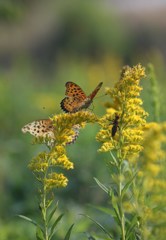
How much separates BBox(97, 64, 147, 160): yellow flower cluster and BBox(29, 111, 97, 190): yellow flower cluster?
4.1 inches

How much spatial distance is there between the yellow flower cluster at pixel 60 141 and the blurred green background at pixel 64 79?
0.94 feet

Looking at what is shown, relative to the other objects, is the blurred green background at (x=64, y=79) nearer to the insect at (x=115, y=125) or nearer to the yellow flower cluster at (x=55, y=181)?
the yellow flower cluster at (x=55, y=181)

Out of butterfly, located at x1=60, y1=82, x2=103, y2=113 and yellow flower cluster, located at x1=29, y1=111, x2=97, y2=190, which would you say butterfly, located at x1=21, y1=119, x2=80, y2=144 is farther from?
butterfly, located at x1=60, y1=82, x2=103, y2=113

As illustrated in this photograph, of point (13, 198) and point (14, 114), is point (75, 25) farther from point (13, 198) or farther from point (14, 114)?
point (13, 198)

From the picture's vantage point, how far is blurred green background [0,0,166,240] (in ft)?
25.6

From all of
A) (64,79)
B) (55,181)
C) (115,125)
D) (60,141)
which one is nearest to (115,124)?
(115,125)

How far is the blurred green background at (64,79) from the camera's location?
7809 millimetres

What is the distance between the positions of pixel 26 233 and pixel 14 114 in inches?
189

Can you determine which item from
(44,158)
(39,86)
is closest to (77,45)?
(39,86)

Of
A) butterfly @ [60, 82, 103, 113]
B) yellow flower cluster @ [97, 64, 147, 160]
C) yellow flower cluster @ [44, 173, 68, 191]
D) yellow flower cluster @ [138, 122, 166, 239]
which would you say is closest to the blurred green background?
yellow flower cluster @ [44, 173, 68, 191]

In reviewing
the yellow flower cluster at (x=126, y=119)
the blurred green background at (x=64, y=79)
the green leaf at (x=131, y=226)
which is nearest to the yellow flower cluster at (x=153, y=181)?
the green leaf at (x=131, y=226)

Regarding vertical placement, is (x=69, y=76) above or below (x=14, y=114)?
above

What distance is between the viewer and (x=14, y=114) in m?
11.0

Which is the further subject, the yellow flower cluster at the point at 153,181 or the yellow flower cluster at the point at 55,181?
the yellow flower cluster at the point at 55,181
